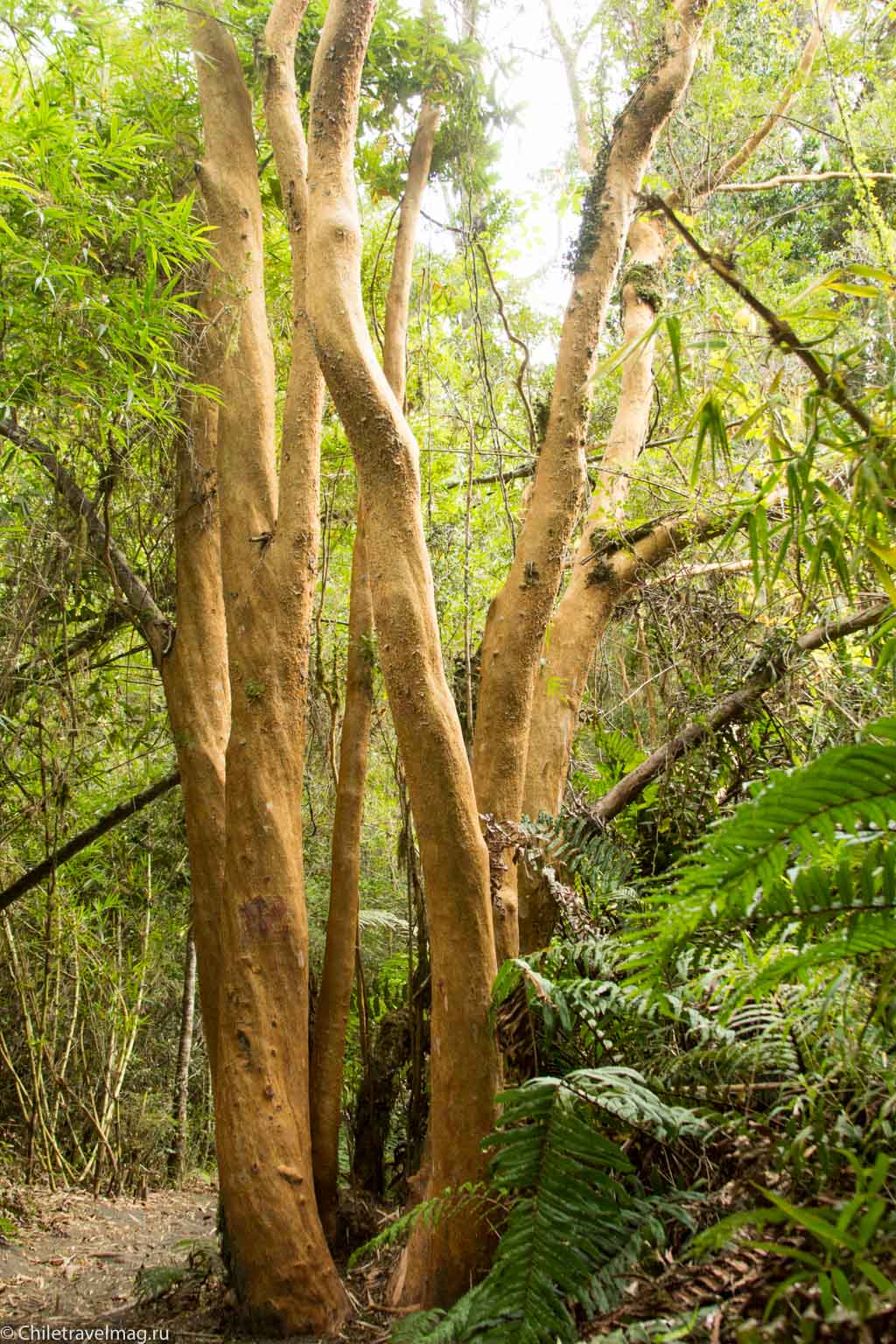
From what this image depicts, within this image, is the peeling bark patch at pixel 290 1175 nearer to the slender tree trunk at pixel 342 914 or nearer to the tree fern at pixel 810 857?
the slender tree trunk at pixel 342 914

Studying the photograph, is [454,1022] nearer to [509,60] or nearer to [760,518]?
[760,518]

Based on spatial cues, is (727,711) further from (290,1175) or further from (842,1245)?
(842,1245)

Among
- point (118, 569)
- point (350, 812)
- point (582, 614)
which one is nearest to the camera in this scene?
point (582, 614)

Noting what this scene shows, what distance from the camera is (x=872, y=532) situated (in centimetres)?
141

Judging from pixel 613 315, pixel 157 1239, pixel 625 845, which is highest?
pixel 613 315

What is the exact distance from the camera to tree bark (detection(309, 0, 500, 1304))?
2.14 meters

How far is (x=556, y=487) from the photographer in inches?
115

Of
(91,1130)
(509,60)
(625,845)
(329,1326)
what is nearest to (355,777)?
(625,845)

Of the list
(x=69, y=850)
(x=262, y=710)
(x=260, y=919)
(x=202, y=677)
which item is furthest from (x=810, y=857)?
(x=69, y=850)

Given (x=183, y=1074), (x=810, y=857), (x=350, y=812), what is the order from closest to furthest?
(x=810, y=857) < (x=350, y=812) < (x=183, y=1074)

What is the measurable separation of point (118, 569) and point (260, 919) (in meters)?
1.61

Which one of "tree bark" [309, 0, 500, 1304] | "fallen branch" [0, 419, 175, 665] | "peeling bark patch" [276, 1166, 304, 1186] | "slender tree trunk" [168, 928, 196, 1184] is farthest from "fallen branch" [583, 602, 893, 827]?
"slender tree trunk" [168, 928, 196, 1184]

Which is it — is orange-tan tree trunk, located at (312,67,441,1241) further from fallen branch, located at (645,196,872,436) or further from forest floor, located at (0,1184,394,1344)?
fallen branch, located at (645,196,872,436)

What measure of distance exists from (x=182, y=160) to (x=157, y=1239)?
4.88 meters
